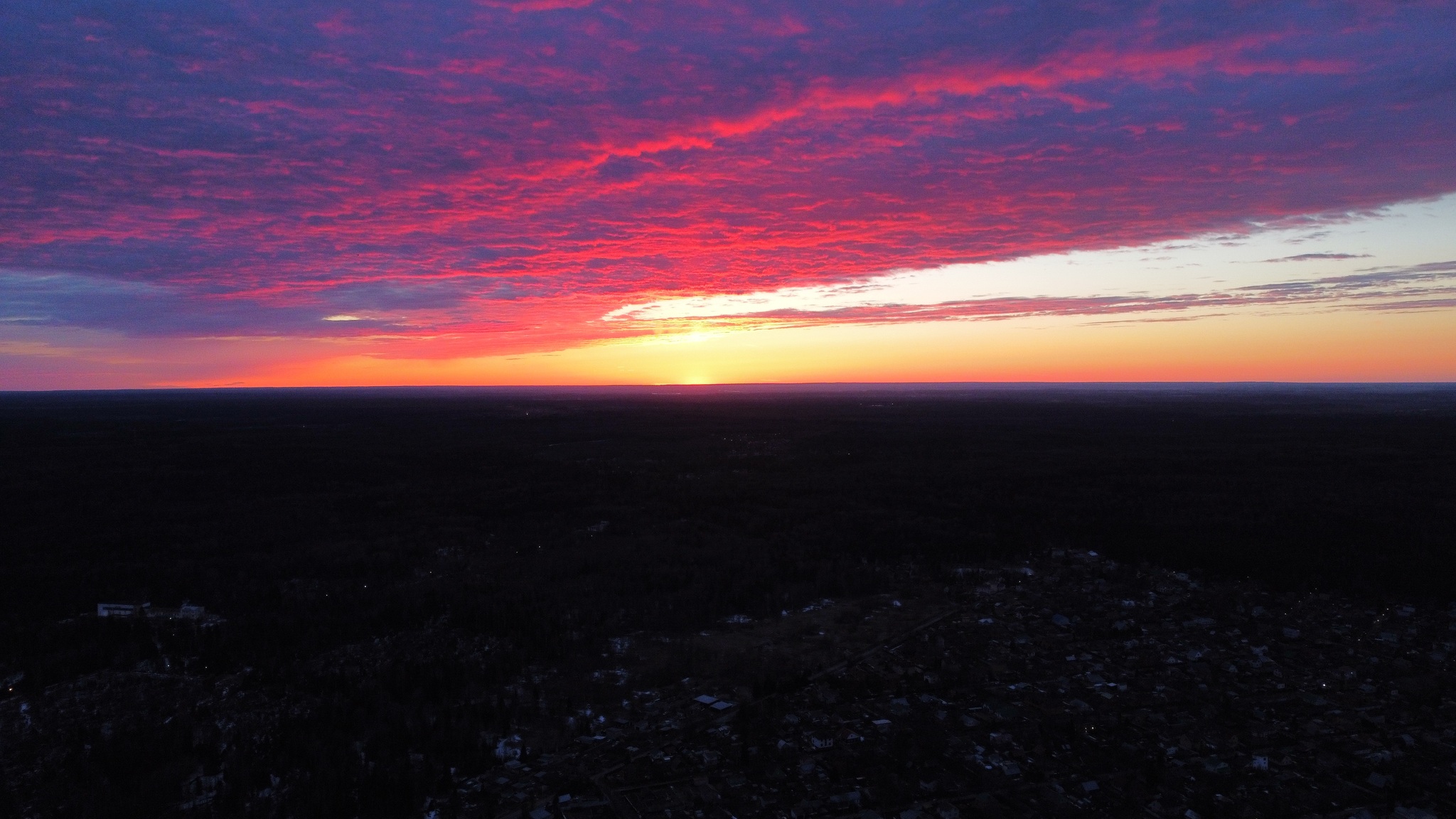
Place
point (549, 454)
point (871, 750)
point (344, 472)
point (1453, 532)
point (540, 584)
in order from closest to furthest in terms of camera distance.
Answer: point (871, 750), point (540, 584), point (1453, 532), point (344, 472), point (549, 454)

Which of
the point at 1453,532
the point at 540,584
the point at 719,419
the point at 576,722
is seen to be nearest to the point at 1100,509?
the point at 1453,532

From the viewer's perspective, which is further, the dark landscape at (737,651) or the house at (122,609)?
the house at (122,609)

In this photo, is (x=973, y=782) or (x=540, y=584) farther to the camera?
(x=540, y=584)

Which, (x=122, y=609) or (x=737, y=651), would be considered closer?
(x=737, y=651)

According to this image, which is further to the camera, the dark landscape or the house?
the house

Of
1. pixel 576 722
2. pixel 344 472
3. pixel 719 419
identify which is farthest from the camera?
pixel 719 419

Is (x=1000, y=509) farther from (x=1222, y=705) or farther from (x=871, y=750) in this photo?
(x=871, y=750)

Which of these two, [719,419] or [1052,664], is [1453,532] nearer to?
[1052,664]
